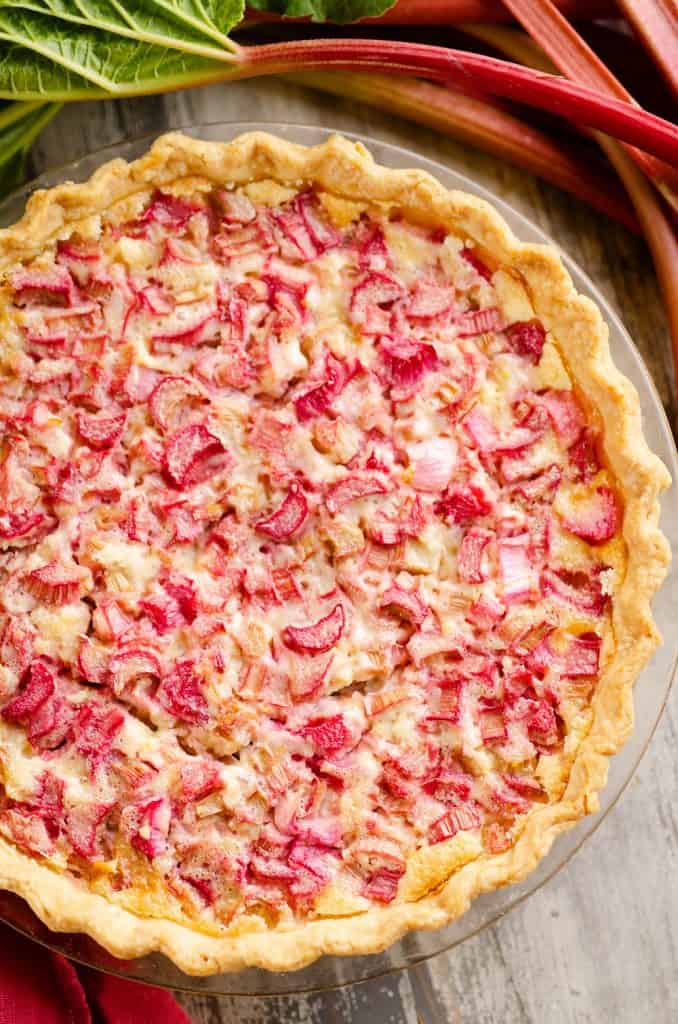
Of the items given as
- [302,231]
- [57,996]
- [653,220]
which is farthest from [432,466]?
[57,996]

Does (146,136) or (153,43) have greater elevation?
(153,43)

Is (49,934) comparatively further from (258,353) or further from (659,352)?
(659,352)

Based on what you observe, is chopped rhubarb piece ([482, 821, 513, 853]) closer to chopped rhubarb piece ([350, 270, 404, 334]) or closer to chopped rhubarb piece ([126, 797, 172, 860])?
chopped rhubarb piece ([126, 797, 172, 860])

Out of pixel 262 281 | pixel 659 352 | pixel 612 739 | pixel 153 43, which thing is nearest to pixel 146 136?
pixel 153 43

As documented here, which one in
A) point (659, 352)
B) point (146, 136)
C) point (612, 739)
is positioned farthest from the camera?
point (659, 352)

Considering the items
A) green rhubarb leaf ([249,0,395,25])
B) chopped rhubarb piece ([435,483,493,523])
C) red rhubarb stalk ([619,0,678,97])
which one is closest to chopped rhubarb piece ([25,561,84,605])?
chopped rhubarb piece ([435,483,493,523])

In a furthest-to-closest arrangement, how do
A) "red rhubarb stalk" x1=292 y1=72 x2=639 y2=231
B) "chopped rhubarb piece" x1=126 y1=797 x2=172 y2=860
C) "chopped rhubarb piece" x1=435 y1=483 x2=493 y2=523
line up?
"red rhubarb stalk" x1=292 y1=72 x2=639 y2=231 → "chopped rhubarb piece" x1=435 y1=483 x2=493 y2=523 → "chopped rhubarb piece" x1=126 y1=797 x2=172 y2=860
